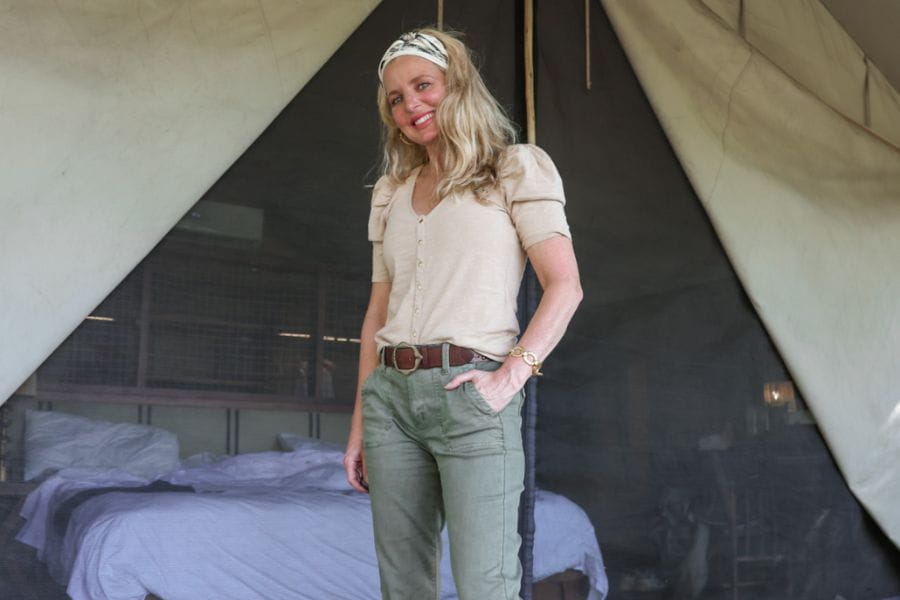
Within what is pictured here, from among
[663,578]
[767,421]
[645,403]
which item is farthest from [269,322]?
[767,421]

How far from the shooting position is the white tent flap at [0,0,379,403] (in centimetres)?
204

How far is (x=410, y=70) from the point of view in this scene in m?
1.65

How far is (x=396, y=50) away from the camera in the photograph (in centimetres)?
A: 167

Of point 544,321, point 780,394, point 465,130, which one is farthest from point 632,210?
point 544,321

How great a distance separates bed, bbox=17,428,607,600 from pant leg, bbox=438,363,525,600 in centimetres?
87

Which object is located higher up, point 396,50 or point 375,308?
point 396,50

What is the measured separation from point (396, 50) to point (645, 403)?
146 centimetres

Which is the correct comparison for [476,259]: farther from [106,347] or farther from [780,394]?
[780,394]

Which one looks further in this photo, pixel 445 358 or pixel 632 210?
pixel 632 210

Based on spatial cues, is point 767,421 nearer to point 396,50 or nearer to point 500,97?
point 500,97

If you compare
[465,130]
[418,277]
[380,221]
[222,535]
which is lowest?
[222,535]

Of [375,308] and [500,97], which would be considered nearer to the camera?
[375,308]

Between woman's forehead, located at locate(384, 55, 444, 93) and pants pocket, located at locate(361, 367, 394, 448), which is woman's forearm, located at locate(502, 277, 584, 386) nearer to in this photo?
pants pocket, located at locate(361, 367, 394, 448)

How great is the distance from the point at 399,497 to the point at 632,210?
1.58m
